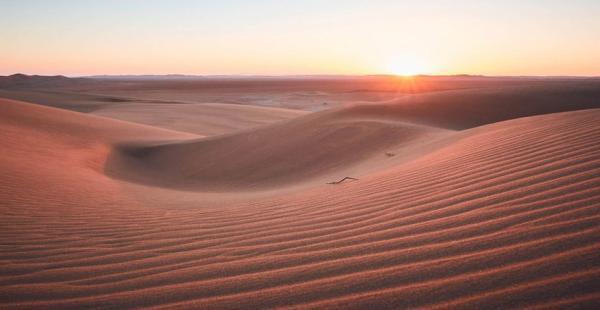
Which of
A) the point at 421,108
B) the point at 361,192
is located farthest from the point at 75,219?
the point at 421,108

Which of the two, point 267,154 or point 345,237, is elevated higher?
point 345,237

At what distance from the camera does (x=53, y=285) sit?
2254 millimetres

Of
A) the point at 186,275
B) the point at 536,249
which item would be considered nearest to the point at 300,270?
the point at 186,275

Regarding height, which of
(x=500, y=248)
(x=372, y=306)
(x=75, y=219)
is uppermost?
(x=500, y=248)

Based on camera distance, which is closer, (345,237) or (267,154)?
(345,237)

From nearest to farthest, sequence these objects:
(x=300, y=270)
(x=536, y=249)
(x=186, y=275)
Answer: (x=536, y=249), (x=300, y=270), (x=186, y=275)

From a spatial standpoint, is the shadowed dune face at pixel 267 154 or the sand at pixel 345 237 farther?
the shadowed dune face at pixel 267 154

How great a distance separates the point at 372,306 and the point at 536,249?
840 millimetres

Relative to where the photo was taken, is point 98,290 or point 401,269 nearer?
point 401,269

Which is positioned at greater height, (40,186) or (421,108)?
(421,108)

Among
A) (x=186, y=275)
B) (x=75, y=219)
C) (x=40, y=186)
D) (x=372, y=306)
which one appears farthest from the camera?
(x=40, y=186)

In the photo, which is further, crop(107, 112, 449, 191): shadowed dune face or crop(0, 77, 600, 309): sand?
crop(107, 112, 449, 191): shadowed dune face

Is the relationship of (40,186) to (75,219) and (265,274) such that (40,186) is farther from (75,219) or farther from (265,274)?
(265,274)

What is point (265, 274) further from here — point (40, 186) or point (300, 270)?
point (40, 186)
